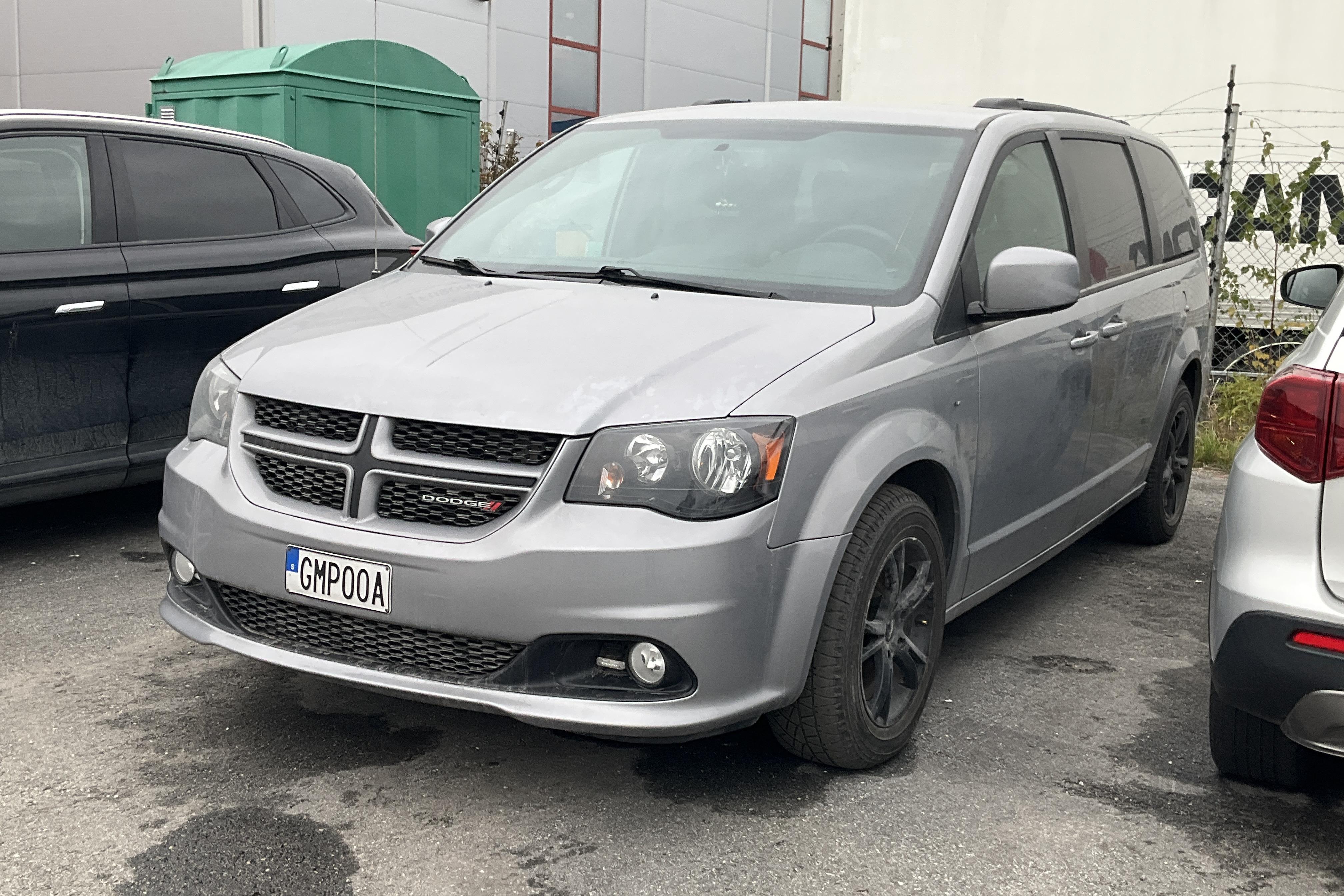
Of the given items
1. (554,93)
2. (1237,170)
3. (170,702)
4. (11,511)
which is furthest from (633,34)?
(170,702)

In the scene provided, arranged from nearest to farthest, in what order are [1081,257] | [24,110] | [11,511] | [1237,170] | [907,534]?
[907,534] → [1081,257] → [24,110] → [11,511] → [1237,170]

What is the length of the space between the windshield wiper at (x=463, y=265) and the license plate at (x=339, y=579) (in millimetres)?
1294

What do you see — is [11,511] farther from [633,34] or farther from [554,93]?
[633,34]

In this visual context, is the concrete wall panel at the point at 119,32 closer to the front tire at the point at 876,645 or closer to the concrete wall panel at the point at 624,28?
the concrete wall panel at the point at 624,28

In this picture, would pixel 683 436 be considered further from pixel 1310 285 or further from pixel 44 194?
pixel 44 194

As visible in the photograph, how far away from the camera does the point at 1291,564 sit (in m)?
2.93

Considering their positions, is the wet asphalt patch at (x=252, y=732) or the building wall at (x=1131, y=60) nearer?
the wet asphalt patch at (x=252, y=732)

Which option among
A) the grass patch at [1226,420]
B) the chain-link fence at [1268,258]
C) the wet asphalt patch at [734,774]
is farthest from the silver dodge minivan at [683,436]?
the chain-link fence at [1268,258]

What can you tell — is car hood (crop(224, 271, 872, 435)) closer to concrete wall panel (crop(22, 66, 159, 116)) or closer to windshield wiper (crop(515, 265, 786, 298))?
windshield wiper (crop(515, 265, 786, 298))

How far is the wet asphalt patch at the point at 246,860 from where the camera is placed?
116 inches

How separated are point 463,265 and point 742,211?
0.90 meters

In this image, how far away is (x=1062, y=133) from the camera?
4.87 meters

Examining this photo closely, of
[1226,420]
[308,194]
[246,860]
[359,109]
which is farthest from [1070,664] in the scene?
[359,109]

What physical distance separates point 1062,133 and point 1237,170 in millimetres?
6094
